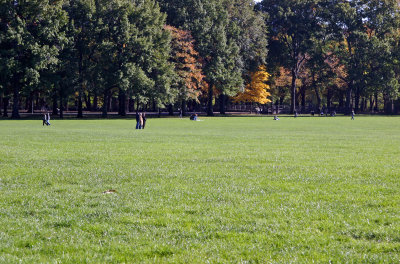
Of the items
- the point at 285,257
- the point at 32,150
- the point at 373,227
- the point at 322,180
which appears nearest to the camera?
the point at 285,257

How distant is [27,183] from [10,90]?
5531 cm

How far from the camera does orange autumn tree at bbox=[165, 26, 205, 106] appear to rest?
208ft

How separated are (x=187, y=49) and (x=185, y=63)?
265cm

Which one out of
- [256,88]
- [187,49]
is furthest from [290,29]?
[187,49]

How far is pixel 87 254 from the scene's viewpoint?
536 cm

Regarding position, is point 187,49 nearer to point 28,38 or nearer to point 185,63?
point 185,63

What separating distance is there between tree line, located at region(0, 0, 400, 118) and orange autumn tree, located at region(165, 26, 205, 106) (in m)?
0.20

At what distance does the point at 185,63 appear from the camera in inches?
2608

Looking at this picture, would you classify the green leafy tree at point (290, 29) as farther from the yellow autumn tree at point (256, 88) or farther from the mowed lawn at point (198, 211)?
the mowed lawn at point (198, 211)

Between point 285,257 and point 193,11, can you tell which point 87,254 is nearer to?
point 285,257

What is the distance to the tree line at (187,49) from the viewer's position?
54281 millimetres

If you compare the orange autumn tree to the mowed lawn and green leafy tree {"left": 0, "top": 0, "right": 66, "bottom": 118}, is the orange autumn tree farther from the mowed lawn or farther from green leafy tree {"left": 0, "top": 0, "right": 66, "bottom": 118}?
the mowed lawn

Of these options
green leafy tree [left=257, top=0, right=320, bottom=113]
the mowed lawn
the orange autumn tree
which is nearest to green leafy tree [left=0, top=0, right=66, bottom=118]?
the orange autumn tree

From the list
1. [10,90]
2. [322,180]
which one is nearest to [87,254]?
[322,180]
